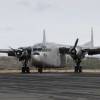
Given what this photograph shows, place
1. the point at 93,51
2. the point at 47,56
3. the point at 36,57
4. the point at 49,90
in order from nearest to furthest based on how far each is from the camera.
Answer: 1. the point at 49,90
2. the point at 36,57
3. the point at 47,56
4. the point at 93,51

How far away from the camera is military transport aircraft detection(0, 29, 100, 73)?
46656 millimetres

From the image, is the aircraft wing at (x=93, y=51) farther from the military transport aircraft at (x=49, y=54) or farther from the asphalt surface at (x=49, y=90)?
the asphalt surface at (x=49, y=90)

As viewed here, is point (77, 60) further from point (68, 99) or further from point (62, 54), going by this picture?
point (68, 99)

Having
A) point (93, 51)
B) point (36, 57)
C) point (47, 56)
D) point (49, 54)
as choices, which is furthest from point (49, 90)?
point (93, 51)

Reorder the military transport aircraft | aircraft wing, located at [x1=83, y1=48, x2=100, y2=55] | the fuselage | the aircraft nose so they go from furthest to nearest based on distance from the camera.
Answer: aircraft wing, located at [x1=83, y1=48, x2=100, y2=55] → the fuselage → the military transport aircraft → the aircraft nose

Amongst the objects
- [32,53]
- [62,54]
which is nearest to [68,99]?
[32,53]

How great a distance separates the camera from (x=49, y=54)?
4866 cm

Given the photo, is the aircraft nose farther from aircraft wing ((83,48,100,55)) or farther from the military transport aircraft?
aircraft wing ((83,48,100,55))

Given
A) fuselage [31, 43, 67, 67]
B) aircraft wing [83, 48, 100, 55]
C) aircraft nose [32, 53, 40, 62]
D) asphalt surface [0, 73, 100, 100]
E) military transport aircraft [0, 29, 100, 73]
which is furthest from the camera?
aircraft wing [83, 48, 100, 55]

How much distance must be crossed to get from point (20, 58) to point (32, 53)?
1.68m

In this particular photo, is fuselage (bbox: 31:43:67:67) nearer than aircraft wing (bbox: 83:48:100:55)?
Yes

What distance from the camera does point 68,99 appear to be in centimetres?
1304

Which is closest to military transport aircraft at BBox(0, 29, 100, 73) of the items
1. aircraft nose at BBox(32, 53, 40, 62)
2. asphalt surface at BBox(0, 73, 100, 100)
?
aircraft nose at BBox(32, 53, 40, 62)

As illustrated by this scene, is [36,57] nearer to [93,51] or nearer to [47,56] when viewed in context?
[47,56]
